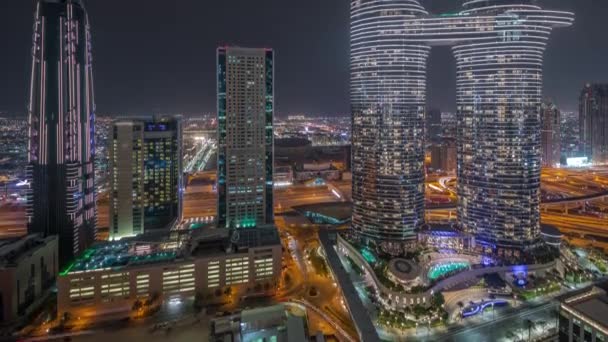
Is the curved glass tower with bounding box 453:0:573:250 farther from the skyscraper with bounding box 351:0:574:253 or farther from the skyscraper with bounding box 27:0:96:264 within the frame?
the skyscraper with bounding box 27:0:96:264

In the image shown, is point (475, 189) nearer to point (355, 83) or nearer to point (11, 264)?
point (355, 83)

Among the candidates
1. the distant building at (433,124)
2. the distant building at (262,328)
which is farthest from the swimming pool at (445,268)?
the distant building at (433,124)

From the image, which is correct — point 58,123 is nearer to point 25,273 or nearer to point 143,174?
point 143,174

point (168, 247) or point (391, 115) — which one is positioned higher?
point (391, 115)

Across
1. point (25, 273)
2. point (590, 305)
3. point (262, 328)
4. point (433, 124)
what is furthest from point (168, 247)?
point (433, 124)

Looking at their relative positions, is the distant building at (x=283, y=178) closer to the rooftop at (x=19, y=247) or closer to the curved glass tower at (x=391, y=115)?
the curved glass tower at (x=391, y=115)
